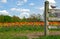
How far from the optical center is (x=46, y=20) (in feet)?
31.4

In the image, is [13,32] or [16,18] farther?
[16,18]

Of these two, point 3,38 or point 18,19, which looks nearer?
point 3,38

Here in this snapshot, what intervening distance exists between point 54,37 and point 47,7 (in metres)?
1.68

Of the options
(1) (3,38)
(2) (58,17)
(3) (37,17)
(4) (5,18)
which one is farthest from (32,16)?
(1) (3,38)

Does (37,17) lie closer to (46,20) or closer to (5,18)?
(5,18)

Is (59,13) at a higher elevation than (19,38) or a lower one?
higher

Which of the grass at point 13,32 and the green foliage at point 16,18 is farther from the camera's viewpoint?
the green foliage at point 16,18

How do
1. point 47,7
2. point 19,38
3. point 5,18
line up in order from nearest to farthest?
1. point 19,38
2. point 47,7
3. point 5,18

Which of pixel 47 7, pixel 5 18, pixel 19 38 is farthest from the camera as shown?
pixel 5 18

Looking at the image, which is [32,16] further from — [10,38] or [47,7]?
[10,38]

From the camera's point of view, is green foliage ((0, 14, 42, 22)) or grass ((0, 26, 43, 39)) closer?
grass ((0, 26, 43, 39))

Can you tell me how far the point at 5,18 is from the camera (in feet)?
60.8

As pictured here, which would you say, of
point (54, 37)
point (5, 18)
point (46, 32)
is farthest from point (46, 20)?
point (5, 18)

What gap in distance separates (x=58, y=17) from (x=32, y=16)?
31.2 feet
